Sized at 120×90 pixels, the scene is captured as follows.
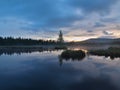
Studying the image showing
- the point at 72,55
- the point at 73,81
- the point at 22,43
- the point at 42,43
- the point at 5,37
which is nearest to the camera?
the point at 73,81

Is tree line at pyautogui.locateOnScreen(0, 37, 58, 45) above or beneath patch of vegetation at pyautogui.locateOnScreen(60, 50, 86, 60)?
above

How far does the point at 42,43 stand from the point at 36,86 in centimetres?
17006

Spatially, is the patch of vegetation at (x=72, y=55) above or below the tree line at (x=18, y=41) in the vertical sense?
below

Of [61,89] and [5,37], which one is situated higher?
[5,37]

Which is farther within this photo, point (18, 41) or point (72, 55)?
point (18, 41)

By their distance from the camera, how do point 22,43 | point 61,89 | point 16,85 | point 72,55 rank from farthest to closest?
point 22,43 → point 72,55 → point 16,85 → point 61,89

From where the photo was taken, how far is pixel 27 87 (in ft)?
55.2

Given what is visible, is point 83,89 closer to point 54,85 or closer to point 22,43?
point 54,85

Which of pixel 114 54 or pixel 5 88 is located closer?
pixel 5 88

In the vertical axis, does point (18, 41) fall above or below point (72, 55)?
above

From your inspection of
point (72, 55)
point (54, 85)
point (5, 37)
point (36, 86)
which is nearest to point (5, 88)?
point (36, 86)

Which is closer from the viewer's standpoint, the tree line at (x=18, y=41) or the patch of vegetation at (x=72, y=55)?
the patch of vegetation at (x=72, y=55)

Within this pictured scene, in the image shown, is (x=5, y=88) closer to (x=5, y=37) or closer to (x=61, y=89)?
(x=61, y=89)

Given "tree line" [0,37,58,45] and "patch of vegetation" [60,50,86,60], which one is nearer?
"patch of vegetation" [60,50,86,60]
